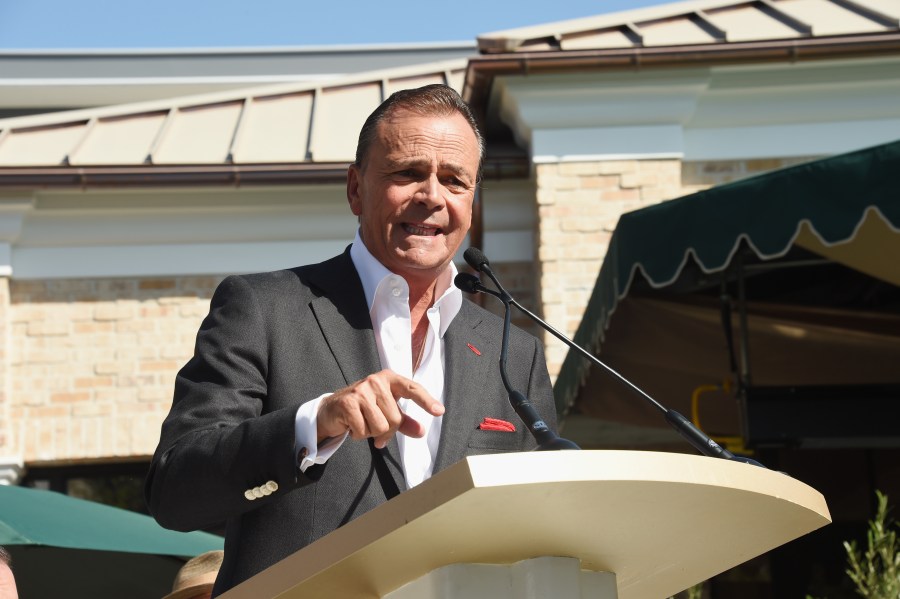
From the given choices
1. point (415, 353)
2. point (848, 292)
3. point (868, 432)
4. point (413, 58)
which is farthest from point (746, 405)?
point (413, 58)

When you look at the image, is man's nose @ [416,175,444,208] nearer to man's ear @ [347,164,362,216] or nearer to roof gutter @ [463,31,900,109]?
man's ear @ [347,164,362,216]

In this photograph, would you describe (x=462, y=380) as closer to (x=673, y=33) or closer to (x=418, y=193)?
(x=418, y=193)

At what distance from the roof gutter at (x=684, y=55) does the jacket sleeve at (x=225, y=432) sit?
5.56 meters

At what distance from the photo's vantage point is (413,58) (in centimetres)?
1691

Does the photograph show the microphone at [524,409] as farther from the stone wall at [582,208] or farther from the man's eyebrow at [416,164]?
the stone wall at [582,208]

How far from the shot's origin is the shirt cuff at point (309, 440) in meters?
1.96

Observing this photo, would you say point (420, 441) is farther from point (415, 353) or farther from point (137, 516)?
point (137, 516)

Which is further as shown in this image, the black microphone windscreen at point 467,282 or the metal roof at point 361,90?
the metal roof at point 361,90

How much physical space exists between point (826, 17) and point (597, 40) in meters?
1.49

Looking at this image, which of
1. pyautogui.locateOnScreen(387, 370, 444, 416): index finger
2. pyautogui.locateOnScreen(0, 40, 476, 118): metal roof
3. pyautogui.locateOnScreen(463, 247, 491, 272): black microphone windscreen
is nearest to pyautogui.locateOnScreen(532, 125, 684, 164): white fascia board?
A: pyautogui.locateOnScreen(463, 247, 491, 272): black microphone windscreen

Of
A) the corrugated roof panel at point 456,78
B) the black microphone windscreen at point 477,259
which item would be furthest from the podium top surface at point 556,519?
the corrugated roof panel at point 456,78

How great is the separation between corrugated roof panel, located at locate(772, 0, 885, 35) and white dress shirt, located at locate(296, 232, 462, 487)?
19.6ft

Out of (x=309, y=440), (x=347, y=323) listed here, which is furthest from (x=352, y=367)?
(x=309, y=440)

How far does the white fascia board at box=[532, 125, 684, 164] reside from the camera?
828cm
